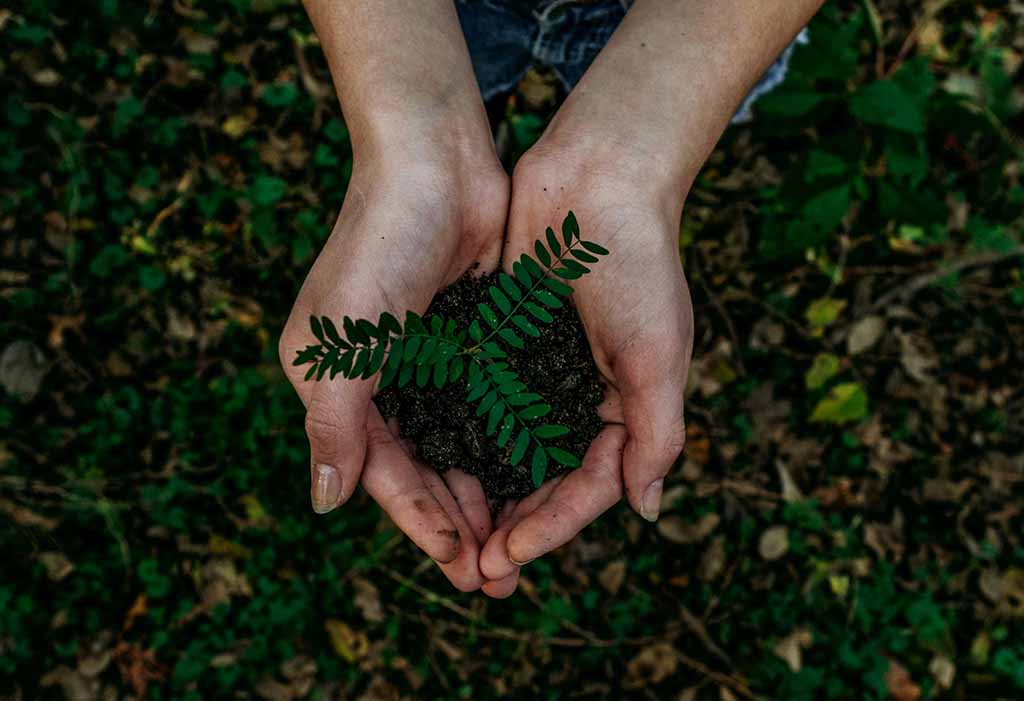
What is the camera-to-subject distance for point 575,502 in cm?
258

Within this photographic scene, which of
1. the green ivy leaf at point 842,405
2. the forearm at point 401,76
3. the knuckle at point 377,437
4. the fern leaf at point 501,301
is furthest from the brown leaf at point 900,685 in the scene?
the forearm at point 401,76

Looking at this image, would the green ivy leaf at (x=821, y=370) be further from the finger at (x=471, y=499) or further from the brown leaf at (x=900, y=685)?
the finger at (x=471, y=499)

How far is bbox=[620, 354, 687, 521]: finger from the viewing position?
253cm

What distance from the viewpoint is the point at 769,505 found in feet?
13.2

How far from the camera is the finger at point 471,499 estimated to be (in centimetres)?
268

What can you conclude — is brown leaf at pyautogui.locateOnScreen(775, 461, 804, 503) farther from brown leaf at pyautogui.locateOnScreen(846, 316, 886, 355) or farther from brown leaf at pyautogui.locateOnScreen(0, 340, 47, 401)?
brown leaf at pyautogui.locateOnScreen(0, 340, 47, 401)

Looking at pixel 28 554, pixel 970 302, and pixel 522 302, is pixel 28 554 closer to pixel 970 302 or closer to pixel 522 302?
pixel 522 302

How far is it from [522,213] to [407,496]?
1.01 metres

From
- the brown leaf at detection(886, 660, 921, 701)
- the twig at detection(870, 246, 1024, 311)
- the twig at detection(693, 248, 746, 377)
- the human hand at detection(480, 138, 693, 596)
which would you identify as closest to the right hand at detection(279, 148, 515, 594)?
the human hand at detection(480, 138, 693, 596)

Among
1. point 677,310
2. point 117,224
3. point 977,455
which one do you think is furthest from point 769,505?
point 117,224

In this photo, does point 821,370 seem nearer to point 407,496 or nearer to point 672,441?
point 672,441

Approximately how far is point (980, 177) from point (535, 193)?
109 inches

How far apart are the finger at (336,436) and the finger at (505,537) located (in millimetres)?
476

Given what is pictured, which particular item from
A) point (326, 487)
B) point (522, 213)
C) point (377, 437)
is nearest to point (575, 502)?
point (377, 437)
